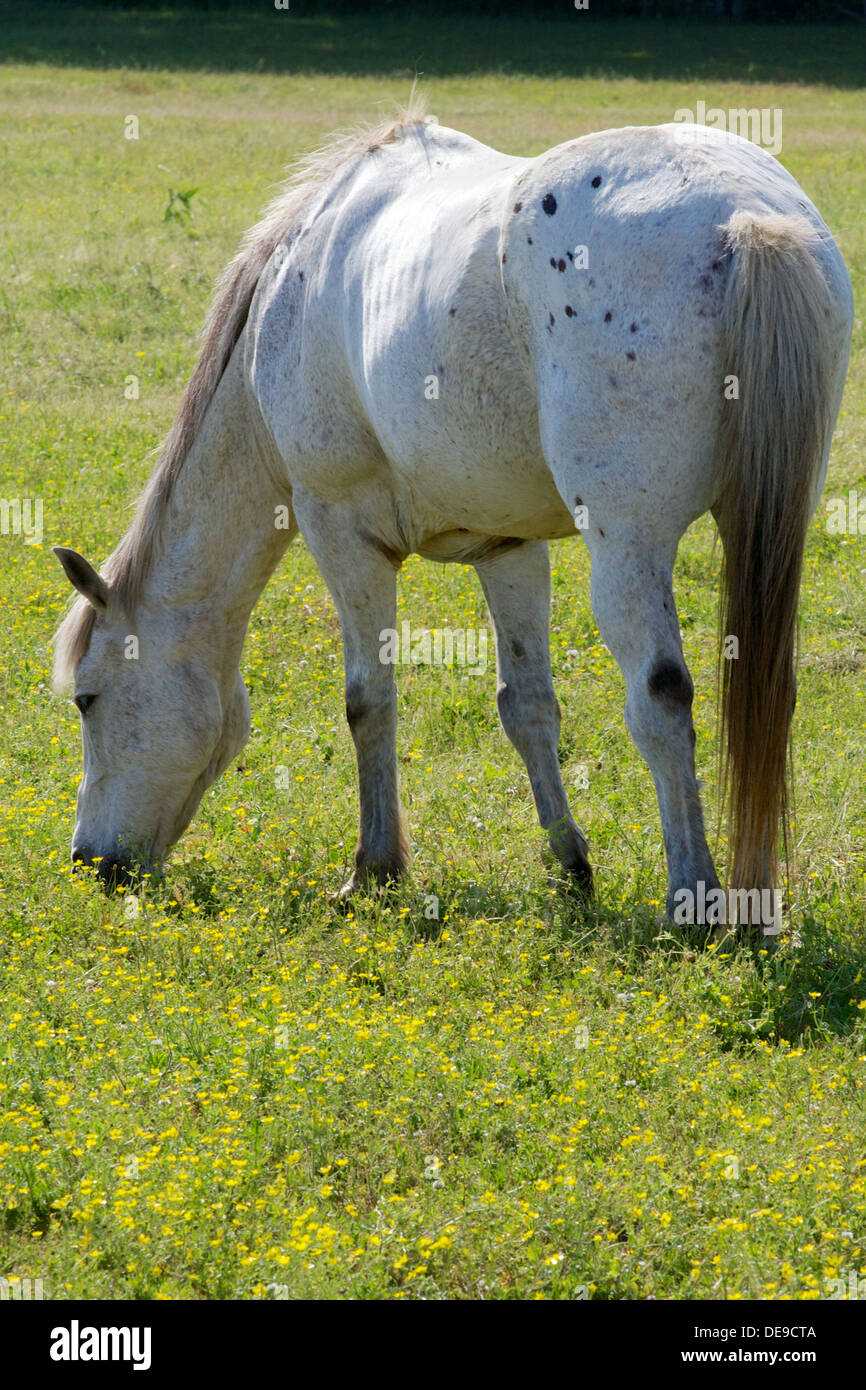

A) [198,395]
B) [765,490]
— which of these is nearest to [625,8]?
[198,395]

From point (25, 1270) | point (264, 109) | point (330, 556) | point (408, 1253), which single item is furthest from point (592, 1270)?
point (264, 109)

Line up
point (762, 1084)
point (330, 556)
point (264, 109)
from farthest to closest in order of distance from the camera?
point (264, 109)
point (330, 556)
point (762, 1084)

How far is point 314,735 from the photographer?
675cm

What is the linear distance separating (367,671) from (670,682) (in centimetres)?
157

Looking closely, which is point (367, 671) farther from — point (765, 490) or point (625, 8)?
point (625, 8)

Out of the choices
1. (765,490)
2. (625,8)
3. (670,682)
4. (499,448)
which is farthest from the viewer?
(625,8)

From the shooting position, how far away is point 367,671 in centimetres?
536

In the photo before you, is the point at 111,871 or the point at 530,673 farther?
the point at 530,673

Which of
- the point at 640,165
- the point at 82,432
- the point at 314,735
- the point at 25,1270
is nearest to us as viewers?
the point at 25,1270

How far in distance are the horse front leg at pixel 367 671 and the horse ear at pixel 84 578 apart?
0.84 metres

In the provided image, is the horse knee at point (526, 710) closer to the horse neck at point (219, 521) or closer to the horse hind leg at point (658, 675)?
the horse neck at point (219, 521)

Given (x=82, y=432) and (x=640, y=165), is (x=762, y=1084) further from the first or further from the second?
(x=82, y=432)

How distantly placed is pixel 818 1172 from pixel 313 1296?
1.25 metres

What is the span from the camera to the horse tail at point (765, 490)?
3.80m
